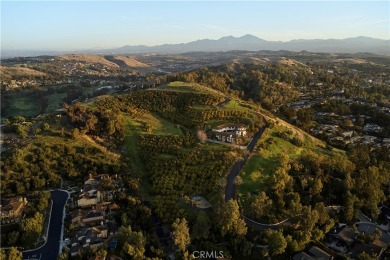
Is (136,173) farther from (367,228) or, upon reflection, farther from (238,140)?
(367,228)

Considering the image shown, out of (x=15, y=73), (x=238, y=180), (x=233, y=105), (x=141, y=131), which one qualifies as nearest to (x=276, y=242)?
(x=238, y=180)

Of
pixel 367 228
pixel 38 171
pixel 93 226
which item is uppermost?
pixel 38 171

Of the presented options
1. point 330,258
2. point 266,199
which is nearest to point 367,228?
point 330,258

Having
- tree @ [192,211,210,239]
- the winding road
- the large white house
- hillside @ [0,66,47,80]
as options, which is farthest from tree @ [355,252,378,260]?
hillside @ [0,66,47,80]

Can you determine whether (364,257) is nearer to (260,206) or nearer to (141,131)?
(260,206)

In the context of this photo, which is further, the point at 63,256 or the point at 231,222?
the point at 231,222
